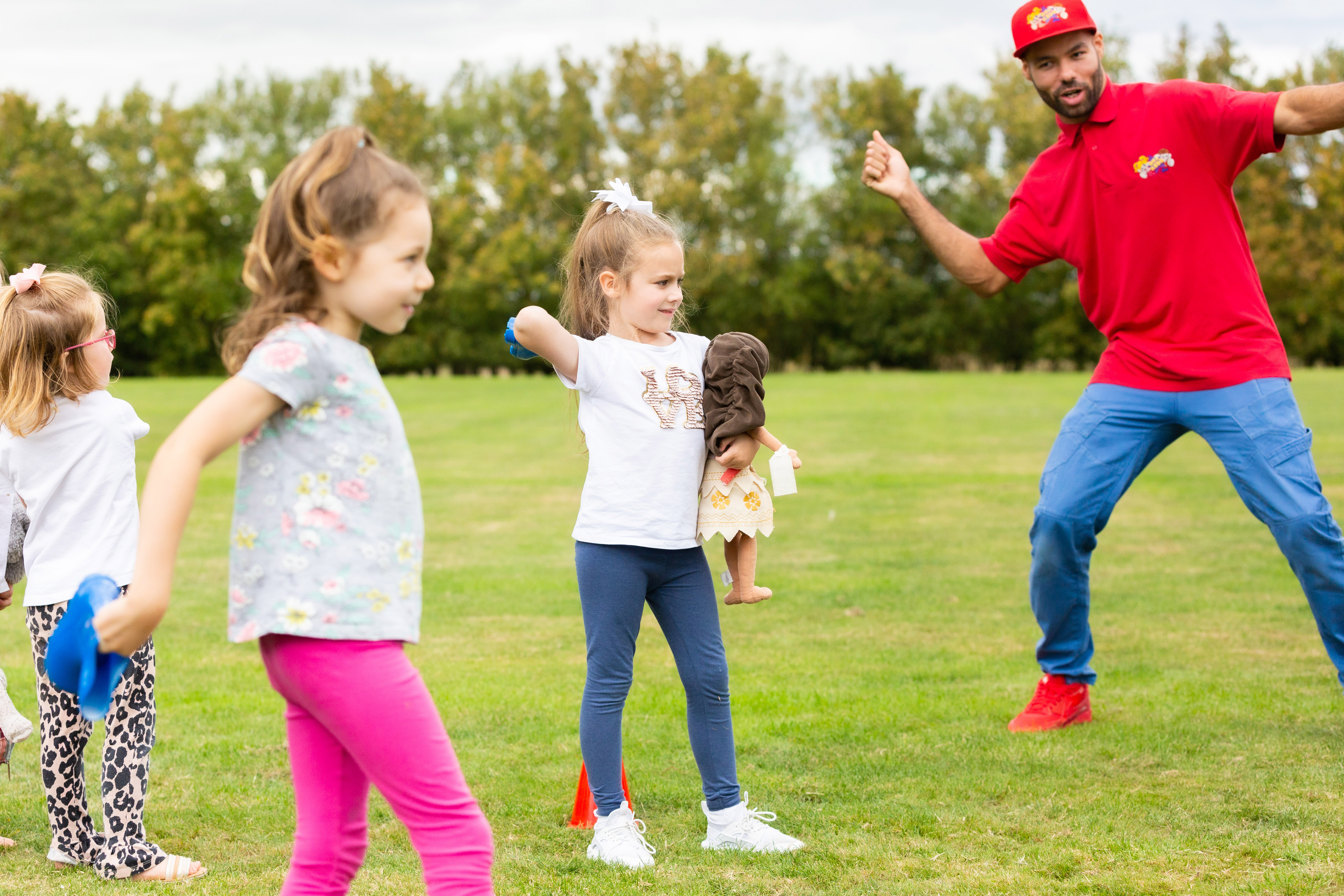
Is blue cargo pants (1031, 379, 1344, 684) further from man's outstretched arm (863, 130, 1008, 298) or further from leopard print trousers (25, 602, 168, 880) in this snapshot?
leopard print trousers (25, 602, 168, 880)

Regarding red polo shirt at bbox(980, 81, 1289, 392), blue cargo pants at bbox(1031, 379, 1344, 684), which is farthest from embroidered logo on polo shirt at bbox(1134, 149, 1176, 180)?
blue cargo pants at bbox(1031, 379, 1344, 684)

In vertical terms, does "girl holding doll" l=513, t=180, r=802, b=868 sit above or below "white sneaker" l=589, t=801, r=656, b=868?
above

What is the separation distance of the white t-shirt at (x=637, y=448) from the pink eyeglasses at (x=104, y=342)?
124 centimetres

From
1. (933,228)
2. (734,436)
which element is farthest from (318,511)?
(933,228)

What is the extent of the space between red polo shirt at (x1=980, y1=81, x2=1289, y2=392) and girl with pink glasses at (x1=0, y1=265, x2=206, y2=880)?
120 inches

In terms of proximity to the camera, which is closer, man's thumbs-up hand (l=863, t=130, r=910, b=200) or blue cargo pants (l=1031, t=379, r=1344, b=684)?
blue cargo pants (l=1031, t=379, r=1344, b=684)

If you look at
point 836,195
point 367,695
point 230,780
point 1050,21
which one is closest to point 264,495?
point 367,695

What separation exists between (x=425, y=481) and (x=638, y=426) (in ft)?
34.8

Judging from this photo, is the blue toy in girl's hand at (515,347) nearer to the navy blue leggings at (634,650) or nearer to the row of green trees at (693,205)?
the navy blue leggings at (634,650)

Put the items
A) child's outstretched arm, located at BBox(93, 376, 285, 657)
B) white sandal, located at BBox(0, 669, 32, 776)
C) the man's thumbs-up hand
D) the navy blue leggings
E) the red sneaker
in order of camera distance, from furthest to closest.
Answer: the red sneaker
the man's thumbs-up hand
white sandal, located at BBox(0, 669, 32, 776)
the navy blue leggings
child's outstretched arm, located at BBox(93, 376, 285, 657)

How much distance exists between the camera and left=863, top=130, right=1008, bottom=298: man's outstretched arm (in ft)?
15.1

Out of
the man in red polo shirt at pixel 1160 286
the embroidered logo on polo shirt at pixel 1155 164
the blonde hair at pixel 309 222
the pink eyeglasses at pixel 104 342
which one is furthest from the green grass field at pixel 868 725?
the embroidered logo on polo shirt at pixel 1155 164

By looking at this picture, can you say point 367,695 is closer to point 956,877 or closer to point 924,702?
point 956,877

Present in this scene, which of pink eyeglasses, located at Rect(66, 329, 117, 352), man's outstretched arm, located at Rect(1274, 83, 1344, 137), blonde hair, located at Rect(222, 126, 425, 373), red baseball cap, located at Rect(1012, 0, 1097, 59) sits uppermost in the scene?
red baseball cap, located at Rect(1012, 0, 1097, 59)
